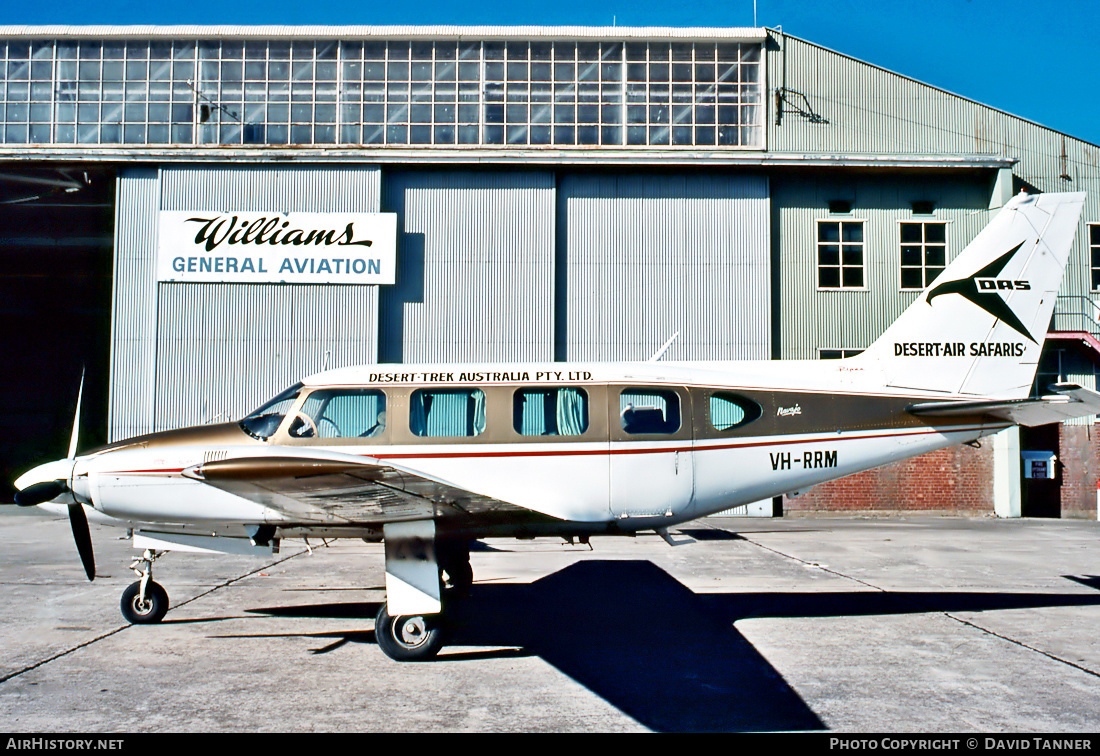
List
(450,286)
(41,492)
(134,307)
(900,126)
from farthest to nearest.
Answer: (900,126)
(450,286)
(134,307)
(41,492)

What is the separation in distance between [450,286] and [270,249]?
5.14m

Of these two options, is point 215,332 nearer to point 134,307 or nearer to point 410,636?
point 134,307

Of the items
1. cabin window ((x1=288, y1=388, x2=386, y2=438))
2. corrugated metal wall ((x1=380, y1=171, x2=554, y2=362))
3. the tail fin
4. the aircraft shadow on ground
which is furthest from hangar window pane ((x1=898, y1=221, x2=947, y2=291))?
cabin window ((x1=288, y1=388, x2=386, y2=438))

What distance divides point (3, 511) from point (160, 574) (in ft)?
50.4

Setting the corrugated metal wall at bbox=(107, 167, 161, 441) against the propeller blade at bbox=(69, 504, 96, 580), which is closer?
the propeller blade at bbox=(69, 504, 96, 580)

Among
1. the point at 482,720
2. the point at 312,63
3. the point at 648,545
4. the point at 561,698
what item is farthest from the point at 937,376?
the point at 312,63

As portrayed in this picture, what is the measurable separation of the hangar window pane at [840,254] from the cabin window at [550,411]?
17.3 metres

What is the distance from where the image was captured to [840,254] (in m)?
24.1

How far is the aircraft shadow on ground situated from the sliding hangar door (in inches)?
454

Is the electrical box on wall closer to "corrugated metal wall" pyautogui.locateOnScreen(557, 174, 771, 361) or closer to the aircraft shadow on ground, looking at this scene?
"corrugated metal wall" pyautogui.locateOnScreen(557, 174, 771, 361)

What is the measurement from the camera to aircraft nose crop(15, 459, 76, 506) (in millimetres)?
7793

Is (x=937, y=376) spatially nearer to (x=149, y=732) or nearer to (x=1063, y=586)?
(x=1063, y=586)

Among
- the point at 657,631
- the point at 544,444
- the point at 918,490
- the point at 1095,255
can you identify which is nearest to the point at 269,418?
the point at 544,444

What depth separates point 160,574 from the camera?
12336mm
